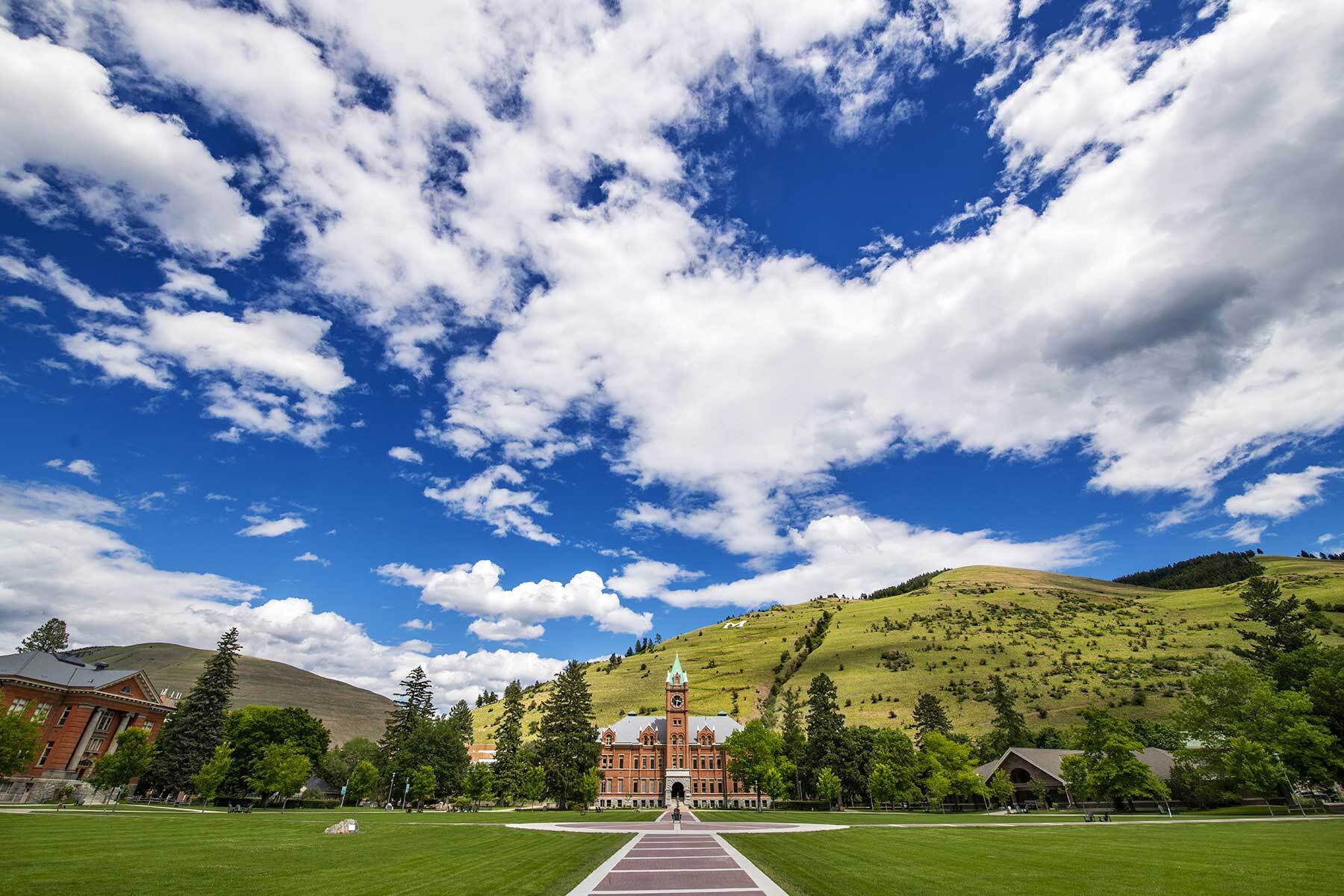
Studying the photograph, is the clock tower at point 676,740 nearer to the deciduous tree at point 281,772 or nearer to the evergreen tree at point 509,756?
the evergreen tree at point 509,756

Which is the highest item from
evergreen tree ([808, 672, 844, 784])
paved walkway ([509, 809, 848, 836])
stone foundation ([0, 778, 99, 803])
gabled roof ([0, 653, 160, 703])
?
gabled roof ([0, 653, 160, 703])

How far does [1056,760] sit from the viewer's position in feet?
242

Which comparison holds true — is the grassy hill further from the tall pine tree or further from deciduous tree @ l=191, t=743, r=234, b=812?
deciduous tree @ l=191, t=743, r=234, b=812

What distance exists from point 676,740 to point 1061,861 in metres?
87.8

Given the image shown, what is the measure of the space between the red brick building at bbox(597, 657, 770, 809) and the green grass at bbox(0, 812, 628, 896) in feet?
230

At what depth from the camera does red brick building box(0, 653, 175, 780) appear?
196 feet

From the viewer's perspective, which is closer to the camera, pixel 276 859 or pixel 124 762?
pixel 276 859

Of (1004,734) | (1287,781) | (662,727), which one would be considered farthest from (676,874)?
(662,727)

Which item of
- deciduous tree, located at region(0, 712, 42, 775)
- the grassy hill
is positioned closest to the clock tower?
the grassy hill

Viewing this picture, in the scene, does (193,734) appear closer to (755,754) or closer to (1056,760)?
(755,754)

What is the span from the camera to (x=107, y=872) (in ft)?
51.0

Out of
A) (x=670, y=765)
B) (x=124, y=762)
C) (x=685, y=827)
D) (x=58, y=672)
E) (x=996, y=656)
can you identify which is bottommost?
(x=685, y=827)

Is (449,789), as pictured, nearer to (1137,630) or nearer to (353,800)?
(353,800)

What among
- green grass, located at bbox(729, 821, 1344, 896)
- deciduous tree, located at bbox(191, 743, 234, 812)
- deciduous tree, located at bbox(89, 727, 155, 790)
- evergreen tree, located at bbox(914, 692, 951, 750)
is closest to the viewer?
green grass, located at bbox(729, 821, 1344, 896)
